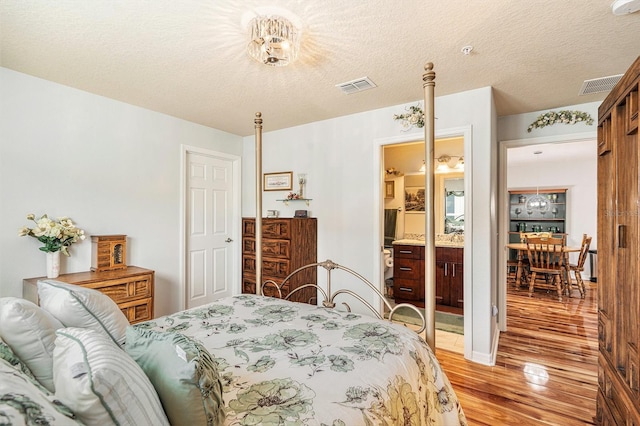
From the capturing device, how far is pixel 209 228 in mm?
4113

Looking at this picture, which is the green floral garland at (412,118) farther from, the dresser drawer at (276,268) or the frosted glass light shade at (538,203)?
the frosted glass light shade at (538,203)

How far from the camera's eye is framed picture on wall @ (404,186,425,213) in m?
5.25

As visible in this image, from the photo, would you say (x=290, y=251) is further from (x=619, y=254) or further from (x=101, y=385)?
(x=101, y=385)

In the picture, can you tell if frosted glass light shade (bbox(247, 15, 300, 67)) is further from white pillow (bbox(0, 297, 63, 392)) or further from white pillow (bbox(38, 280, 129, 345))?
white pillow (bbox(0, 297, 63, 392))

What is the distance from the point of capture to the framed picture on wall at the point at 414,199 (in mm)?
5254

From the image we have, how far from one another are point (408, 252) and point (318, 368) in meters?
3.42

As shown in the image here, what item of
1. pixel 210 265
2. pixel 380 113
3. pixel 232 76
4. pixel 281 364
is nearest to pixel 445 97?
pixel 380 113

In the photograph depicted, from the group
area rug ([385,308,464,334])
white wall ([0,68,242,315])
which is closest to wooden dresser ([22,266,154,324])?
white wall ([0,68,242,315])

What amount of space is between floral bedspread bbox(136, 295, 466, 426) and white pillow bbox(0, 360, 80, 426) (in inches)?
17.5

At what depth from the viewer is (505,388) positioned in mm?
2354

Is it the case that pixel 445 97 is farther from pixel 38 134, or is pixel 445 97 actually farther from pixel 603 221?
pixel 38 134

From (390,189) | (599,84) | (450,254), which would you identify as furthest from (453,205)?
(599,84)

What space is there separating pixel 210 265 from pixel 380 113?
2891mm

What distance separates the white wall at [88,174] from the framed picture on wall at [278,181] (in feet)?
3.21
